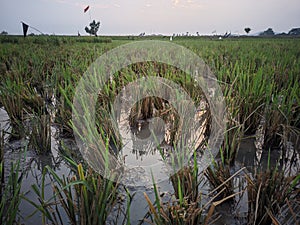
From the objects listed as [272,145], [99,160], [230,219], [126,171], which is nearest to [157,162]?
[126,171]

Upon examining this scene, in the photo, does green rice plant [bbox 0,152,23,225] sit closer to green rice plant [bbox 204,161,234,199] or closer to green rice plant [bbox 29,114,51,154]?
green rice plant [bbox 29,114,51,154]

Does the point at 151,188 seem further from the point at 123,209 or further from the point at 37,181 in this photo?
the point at 37,181

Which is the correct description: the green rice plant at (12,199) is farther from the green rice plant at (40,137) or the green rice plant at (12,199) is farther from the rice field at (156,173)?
the green rice plant at (40,137)

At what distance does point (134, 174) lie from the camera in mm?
1412

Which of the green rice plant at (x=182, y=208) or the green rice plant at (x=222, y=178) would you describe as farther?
the green rice plant at (x=222, y=178)

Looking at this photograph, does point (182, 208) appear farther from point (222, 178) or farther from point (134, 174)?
point (134, 174)

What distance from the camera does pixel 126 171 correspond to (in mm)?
1431

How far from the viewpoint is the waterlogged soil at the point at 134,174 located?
1.10 m

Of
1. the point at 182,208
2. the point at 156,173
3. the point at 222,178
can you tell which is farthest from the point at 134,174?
the point at 182,208

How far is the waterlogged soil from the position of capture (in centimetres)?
110

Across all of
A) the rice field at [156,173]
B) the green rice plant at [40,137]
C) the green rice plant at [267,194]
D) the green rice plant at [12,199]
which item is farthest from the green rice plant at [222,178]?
the green rice plant at [40,137]

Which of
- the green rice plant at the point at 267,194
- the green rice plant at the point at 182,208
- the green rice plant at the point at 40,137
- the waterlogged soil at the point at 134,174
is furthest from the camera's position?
the green rice plant at the point at 40,137

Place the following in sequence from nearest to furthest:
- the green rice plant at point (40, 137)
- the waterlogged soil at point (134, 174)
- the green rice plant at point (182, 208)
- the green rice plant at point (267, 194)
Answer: the green rice plant at point (182, 208) → the green rice plant at point (267, 194) → the waterlogged soil at point (134, 174) → the green rice plant at point (40, 137)

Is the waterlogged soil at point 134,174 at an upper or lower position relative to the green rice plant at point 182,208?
lower
